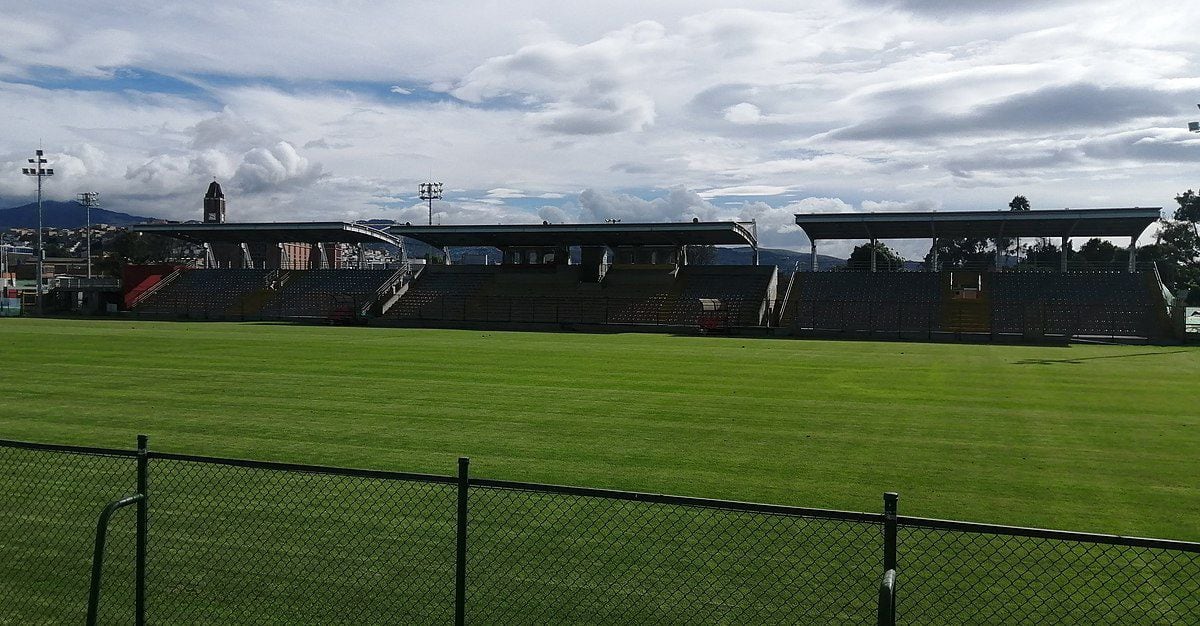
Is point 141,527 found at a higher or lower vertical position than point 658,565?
higher

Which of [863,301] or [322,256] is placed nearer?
[863,301]

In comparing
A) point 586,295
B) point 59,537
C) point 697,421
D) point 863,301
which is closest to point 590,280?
point 586,295

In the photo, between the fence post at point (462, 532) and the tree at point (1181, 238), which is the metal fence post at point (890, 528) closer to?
the fence post at point (462, 532)

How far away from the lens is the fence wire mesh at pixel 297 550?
6898 mm

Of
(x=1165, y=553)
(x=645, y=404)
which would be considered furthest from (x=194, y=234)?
(x=1165, y=553)

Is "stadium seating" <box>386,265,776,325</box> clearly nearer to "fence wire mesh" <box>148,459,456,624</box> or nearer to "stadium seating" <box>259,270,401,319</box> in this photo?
"stadium seating" <box>259,270,401,319</box>

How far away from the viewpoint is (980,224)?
198 ft

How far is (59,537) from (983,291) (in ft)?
199

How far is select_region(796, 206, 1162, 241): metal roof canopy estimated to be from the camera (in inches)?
2226


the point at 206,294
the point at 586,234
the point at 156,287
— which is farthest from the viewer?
the point at 156,287

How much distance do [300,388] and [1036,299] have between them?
171 ft

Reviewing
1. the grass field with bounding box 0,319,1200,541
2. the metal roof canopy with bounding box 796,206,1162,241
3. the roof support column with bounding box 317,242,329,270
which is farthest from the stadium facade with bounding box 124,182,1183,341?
the grass field with bounding box 0,319,1200,541

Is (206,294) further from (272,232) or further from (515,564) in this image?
(515,564)

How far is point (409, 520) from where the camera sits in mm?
9141
